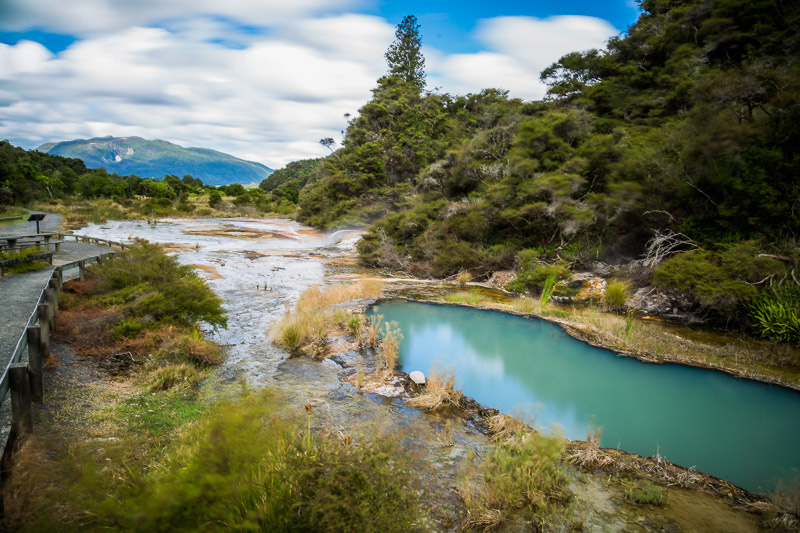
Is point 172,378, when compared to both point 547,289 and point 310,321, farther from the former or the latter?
point 547,289

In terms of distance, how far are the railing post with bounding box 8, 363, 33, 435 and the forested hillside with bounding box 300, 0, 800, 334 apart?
13898 millimetres

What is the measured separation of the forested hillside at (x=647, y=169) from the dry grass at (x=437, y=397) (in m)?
8.70

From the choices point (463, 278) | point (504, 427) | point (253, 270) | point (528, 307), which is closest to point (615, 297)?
point (528, 307)

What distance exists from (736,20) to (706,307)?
624 inches

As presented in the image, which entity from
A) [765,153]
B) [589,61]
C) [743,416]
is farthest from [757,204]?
[589,61]

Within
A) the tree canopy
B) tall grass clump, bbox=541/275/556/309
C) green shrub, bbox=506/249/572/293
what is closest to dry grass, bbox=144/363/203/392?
tall grass clump, bbox=541/275/556/309

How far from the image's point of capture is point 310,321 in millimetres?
9633

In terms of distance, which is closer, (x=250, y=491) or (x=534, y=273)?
(x=250, y=491)

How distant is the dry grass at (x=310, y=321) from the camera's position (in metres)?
8.77

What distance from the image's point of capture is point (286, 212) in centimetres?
5659

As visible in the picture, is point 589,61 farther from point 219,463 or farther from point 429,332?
point 219,463

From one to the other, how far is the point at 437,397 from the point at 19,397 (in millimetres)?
5088

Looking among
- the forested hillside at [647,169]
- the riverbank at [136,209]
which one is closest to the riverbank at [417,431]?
the forested hillside at [647,169]

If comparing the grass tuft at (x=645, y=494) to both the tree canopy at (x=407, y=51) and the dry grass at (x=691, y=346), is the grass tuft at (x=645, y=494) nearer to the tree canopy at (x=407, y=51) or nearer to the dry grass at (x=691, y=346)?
the dry grass at (x=691, y=346)
